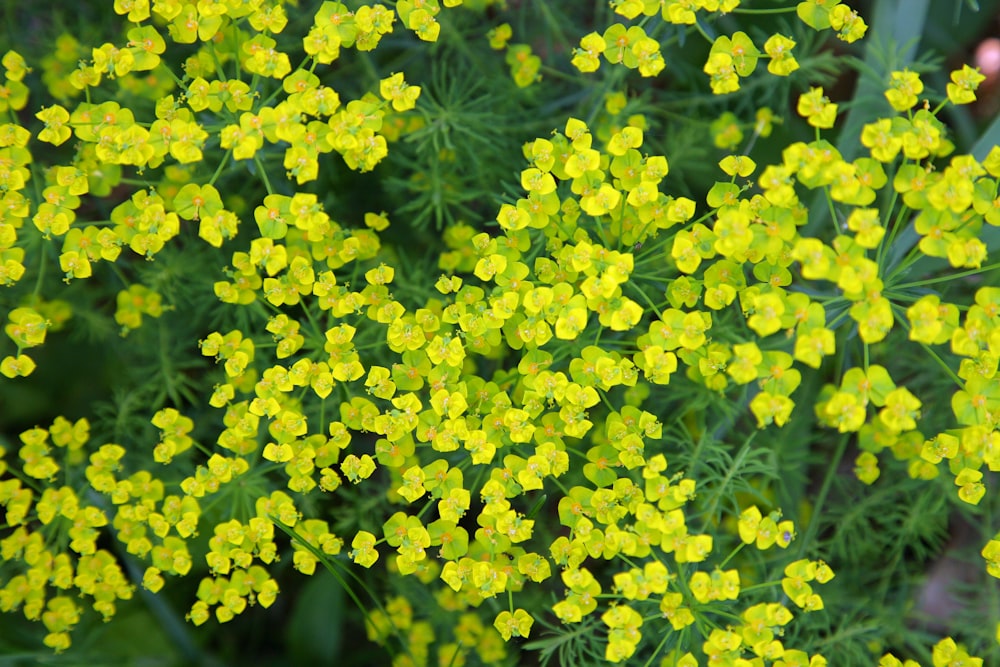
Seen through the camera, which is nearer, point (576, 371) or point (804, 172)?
point (804, 172)

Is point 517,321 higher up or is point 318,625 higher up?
point 517,321

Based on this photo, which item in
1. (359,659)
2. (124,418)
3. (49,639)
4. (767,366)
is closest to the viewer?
(767,366)

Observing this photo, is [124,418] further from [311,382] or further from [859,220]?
[859,220]

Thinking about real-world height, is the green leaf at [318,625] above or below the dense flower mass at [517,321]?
below

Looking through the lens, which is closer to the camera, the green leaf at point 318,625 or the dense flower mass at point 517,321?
the dense flower mass at point 517,321

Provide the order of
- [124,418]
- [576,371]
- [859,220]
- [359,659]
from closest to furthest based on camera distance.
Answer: [859,220] < [576,371] < [124,418] < [359,659]

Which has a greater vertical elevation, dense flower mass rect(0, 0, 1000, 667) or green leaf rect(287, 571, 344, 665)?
dense flower mass rect(0, 0, 1000, 667)

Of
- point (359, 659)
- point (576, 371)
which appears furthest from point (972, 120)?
point (359, 659)

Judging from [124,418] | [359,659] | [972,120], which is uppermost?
[972,120]

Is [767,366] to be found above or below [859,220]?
below

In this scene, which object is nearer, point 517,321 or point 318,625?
point 517,321

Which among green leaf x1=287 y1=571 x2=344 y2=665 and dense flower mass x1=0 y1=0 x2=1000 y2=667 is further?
green leaf x1=287 y1=571 x2=344 y2=665
